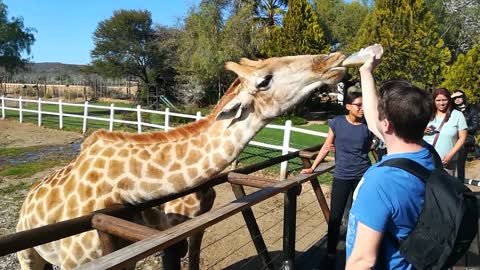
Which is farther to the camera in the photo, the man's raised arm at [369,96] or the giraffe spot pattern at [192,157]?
the giraffe spot pattern at [192,157]

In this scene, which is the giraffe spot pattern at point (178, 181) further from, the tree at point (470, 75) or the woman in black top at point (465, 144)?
the tree at point (470, 75)

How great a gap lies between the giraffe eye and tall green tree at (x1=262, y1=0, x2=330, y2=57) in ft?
69.3

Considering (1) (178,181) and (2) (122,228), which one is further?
(1) (178,181)

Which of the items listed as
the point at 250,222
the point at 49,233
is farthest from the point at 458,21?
the point at 49,233

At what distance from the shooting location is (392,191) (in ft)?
4.83

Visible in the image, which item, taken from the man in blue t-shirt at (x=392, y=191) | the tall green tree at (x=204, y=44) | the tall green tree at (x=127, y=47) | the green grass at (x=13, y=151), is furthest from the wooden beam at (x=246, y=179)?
the tall green tree at (x=127, y=47)

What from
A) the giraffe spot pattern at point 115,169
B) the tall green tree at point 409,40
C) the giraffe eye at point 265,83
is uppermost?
the tall green tree at point 409,40

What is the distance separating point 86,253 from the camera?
273cm

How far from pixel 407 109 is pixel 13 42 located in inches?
1422

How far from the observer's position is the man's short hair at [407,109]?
1.52 metres

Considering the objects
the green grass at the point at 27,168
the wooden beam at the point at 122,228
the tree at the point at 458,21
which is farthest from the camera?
the tree at the point at 458,21

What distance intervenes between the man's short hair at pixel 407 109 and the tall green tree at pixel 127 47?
40158 mm

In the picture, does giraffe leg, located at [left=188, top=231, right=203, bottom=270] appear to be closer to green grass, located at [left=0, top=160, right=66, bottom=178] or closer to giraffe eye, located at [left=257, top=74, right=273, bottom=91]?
giraffe eye, located at [left=257, top=74, right=273, bottom=91]

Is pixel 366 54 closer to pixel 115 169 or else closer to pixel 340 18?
pixel 115 169
